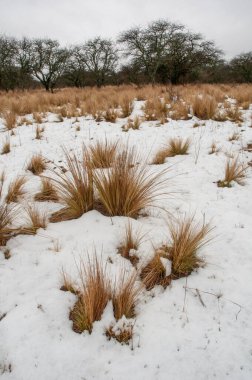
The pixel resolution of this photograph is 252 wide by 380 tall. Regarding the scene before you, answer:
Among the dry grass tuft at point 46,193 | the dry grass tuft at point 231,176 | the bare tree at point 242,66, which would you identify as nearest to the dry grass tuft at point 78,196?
the dry grass tuft at point 46,193

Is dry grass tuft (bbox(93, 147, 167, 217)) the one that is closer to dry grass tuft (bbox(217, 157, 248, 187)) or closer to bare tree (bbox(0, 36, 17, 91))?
dry grass tuft (bbox(217, 157, 248, 187))

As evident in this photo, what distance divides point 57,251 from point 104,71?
2660cm

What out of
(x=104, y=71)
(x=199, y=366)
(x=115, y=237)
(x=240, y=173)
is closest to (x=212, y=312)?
(x=199, y=366)

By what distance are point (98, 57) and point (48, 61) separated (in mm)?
6108

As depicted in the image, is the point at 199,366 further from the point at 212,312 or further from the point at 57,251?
the point at 57,251

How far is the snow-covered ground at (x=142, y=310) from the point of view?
133 centimetres

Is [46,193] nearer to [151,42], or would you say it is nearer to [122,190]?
[122,190]

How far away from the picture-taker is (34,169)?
11.1 ft

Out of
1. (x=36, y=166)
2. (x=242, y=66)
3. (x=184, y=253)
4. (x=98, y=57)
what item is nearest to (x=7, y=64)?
(x=98, y=57)

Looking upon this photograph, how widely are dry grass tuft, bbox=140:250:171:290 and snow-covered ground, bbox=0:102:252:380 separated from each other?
5cm

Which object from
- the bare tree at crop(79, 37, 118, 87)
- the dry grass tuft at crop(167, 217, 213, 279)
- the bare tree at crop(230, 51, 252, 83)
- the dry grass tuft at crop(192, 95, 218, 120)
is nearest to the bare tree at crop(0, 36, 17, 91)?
the bare tree at crop(79, 37, 118, 87)

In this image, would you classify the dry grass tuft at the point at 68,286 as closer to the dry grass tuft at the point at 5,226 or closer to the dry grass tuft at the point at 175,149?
the dry grass tuft at the point at 5,226

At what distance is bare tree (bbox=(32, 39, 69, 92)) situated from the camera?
21359mm

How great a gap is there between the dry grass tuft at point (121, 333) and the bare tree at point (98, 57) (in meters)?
26.1
